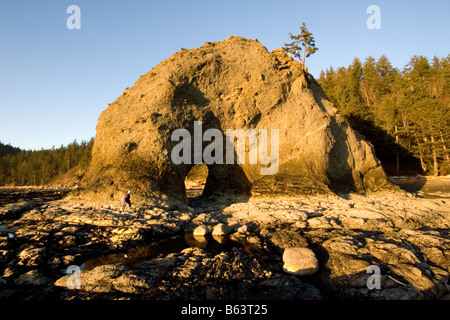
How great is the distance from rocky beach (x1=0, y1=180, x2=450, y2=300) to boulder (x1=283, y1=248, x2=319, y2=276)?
0.04 m

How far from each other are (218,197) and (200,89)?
→ 9.08 metres

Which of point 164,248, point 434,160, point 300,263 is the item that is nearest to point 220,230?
point 164,248

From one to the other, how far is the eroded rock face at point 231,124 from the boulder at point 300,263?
35.2 feet

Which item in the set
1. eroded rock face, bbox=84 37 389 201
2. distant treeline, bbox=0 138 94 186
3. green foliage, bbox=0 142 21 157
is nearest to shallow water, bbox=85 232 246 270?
eroded rock face, bbox=84 37 389 201

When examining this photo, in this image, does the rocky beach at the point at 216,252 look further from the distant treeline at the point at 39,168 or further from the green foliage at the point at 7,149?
the green foliage at the point at 7,149

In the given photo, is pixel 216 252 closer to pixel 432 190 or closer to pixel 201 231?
pixel 201 231

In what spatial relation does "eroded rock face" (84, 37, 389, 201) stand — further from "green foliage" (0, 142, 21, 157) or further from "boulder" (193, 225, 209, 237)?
"green foliage" (0, 142, 21, 157)

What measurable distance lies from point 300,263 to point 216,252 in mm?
3078

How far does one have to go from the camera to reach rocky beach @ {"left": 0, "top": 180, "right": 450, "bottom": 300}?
608 centimetres

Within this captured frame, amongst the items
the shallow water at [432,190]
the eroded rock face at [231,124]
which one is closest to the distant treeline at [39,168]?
the eroded rock face at [231,124]

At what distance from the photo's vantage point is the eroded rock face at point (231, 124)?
17.2m
